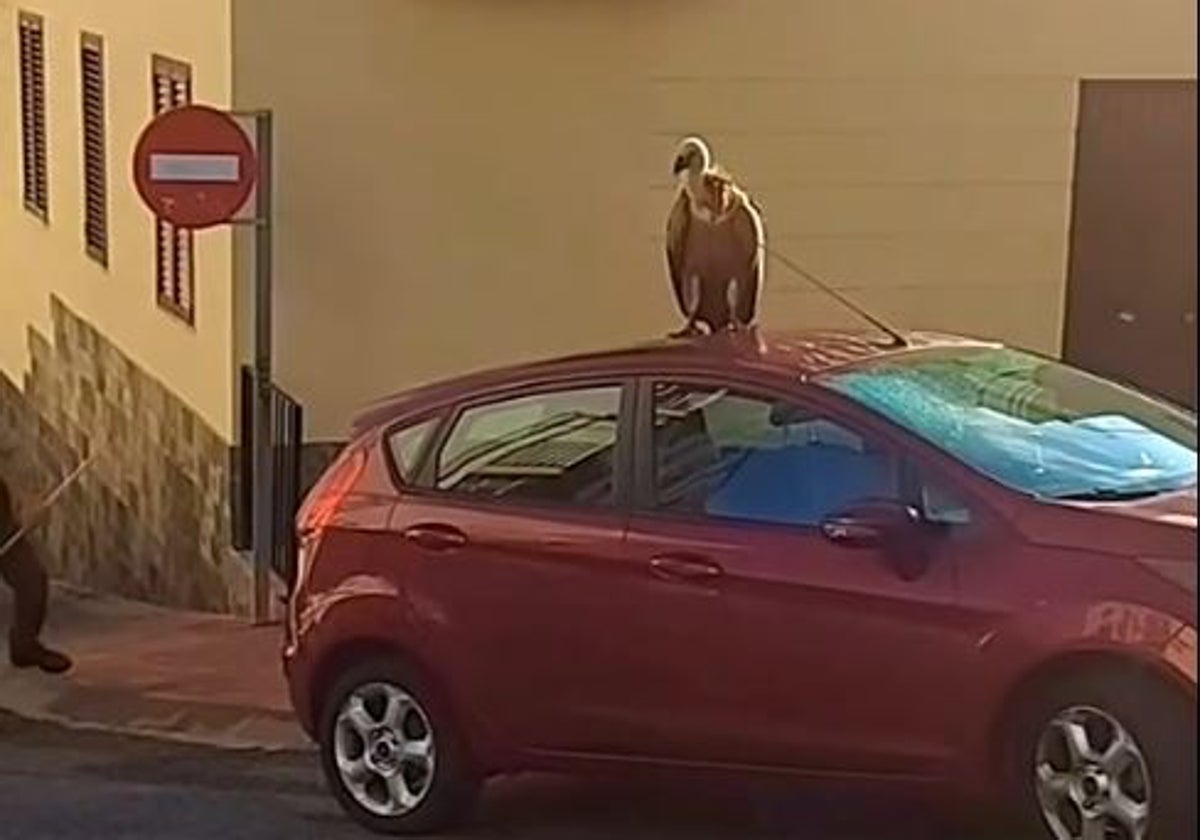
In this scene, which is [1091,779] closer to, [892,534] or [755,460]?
[892,534]

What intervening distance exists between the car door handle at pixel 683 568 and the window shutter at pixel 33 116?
11592mm

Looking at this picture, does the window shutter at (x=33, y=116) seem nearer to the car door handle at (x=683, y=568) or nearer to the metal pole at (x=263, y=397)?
the metal pole at (x=263, y=397)

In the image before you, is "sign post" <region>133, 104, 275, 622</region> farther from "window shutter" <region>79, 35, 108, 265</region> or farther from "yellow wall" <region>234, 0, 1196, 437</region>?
"window shutter" <region>79, 35, 108, 265</region>

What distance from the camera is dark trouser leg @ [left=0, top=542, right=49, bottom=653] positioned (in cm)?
1171

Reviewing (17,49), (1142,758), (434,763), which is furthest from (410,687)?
(17,49)

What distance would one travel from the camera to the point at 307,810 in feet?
27.2

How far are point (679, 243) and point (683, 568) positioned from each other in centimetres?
327

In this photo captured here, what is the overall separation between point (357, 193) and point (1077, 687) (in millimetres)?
7264

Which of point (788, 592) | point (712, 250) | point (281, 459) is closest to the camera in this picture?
point (788, 592)

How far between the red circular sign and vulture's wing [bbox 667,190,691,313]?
2.55 m

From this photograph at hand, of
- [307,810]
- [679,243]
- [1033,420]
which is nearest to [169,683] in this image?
[307,810]

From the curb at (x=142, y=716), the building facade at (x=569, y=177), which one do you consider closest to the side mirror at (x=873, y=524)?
the curb at (x=142, y=716)

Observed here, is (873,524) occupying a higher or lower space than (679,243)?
lower

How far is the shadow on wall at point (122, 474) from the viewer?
13859 millimetres
